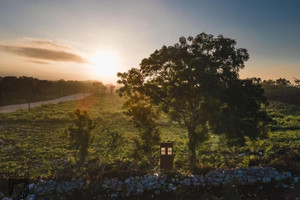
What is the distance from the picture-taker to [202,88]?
1448cm

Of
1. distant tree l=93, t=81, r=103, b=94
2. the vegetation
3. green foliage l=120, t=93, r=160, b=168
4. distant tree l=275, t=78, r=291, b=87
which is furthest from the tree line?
distant tree l=93, t=81, r=103, b=94

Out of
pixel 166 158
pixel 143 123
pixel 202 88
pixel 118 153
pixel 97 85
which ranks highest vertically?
pixel 97 85

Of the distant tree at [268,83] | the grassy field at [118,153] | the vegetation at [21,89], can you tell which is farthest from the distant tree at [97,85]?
the grassy field at [118,153]

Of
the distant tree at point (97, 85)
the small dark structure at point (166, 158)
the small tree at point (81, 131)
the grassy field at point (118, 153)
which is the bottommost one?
the grassy field at point (118, 153)

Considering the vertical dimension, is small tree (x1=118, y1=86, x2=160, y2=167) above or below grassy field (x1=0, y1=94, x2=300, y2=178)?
above

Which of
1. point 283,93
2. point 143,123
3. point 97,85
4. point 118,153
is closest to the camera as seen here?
point 143,123

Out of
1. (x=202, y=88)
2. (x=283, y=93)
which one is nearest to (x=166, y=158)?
(x=202, y=88)

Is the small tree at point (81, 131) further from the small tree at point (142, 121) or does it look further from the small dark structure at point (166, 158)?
the small dark structure at point (166, 158)

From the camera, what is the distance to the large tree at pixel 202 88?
1396 centimetres

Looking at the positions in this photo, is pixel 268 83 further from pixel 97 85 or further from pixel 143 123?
pixel 143 123

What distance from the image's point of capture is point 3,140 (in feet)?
95.8

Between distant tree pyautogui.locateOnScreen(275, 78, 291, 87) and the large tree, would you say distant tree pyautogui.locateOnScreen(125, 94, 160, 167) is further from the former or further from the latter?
distant tree pyautogui.locateOnScreen(275, 78, 291, 87)

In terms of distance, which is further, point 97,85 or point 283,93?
point 97,85

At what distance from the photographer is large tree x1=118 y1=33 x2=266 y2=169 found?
550 inches
